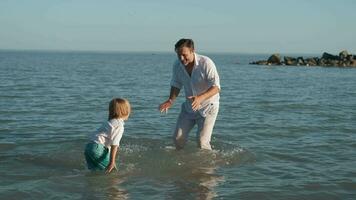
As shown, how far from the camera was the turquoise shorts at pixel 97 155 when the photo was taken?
7359mm

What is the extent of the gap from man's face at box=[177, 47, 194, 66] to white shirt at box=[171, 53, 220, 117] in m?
0.21

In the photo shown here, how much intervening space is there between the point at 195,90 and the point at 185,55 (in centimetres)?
82

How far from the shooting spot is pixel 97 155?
7.44 meters

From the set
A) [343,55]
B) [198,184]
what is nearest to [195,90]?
[198,184]

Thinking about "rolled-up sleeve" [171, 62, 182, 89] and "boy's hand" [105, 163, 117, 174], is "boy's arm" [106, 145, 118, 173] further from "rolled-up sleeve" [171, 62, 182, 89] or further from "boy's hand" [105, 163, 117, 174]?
"rolled-up sleeve" [171, 62, 182, 89]

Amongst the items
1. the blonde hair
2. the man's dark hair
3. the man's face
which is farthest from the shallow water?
the man's dark hair

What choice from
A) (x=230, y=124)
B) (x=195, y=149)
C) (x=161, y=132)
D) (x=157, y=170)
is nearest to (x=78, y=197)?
(x=157, y=170)

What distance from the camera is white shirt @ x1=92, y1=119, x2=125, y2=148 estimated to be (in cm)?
721

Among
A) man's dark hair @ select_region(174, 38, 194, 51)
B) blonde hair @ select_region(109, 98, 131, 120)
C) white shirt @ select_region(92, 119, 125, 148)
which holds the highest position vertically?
man's dark hair @ select_region(174, 38, 194, 51)

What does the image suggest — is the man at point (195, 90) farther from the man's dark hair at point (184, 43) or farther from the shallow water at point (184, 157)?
the shallow water at point (184, 157)

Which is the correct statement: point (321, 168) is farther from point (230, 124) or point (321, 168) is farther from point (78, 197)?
point (230, 124)

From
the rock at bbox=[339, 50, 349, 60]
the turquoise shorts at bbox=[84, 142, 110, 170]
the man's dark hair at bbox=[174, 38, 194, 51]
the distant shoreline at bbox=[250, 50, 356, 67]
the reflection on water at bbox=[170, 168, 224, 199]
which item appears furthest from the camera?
the rock at bbox=[339, 50, 349, 60]

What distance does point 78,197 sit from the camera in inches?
277

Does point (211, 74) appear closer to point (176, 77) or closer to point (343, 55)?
point (176, 77)
